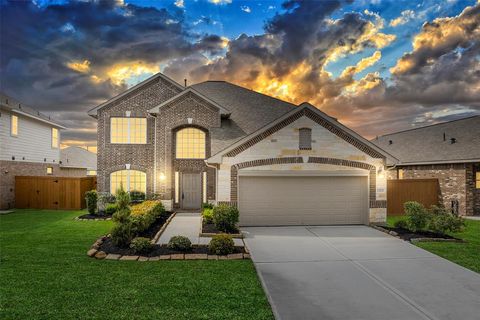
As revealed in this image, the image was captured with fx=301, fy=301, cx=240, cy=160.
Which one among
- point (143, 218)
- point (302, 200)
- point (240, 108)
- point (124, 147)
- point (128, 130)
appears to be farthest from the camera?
point (240, 108)

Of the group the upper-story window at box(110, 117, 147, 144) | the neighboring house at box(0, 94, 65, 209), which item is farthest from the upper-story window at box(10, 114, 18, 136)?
the upper-story window at box(110, 117, 147, 144)

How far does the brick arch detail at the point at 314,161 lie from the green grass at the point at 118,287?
5.36 meters

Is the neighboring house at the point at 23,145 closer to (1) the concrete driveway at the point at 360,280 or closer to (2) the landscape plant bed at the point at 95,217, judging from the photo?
(2) the landscape plant bed at the point at 95,217

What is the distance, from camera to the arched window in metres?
19.0

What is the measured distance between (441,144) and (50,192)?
26568 millimetres

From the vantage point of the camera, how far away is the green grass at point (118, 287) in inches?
219

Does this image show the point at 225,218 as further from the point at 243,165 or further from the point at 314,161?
the point at 314,161

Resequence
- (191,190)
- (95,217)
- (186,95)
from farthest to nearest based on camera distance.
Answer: (191,190) < (186,95) < (95,217)

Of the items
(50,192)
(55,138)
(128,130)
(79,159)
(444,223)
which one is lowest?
(444,223)

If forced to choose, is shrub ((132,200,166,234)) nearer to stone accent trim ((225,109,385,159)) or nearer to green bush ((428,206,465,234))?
stone accent trim ((225,109,385,159))

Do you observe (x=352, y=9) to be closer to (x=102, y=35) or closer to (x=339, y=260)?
(x=339, y=260)

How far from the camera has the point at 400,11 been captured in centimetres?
1482

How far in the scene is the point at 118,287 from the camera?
670cm

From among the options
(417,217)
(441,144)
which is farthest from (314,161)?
(441,144)
